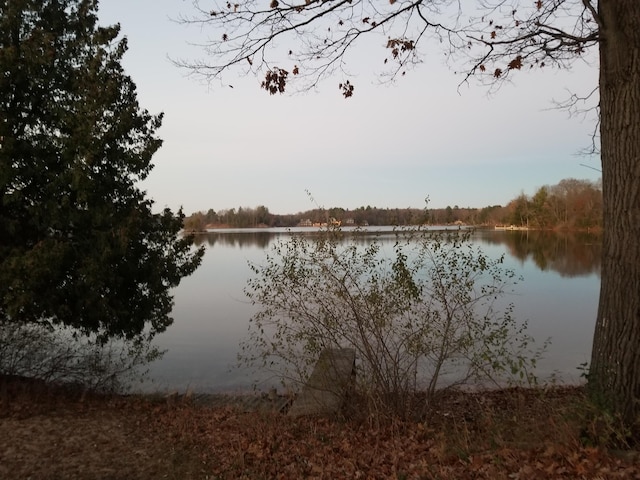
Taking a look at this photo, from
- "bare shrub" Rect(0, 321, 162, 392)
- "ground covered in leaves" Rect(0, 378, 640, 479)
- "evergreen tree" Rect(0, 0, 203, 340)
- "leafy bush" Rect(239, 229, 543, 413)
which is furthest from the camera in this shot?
"bare shrub" Rect(0, 321, 162, 392)

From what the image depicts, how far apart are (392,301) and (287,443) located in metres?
2.60

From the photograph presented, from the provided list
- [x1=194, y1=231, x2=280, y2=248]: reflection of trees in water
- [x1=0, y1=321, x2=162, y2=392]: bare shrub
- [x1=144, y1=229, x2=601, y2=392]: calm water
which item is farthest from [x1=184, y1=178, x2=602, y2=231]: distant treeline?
[x1=0, y1=321, x2=162, y2=392]: bare shrub

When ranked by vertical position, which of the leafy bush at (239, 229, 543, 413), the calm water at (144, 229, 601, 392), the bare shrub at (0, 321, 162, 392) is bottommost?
the calm water at (144, 229, 601, 392)

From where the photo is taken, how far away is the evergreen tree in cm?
877

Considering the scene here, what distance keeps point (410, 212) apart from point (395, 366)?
97.7 inches

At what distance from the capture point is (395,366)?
7.94m

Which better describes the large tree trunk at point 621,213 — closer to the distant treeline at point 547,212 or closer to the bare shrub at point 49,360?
the bare shrub at point 49,360

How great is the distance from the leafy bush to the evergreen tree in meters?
3.34

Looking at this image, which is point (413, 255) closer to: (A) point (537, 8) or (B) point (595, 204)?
(A) point (537, 8)

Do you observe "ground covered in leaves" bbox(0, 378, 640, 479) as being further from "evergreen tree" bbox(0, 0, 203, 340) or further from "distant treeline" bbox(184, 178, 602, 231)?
"distant treeline" bbox(184, 178, 602, 231)

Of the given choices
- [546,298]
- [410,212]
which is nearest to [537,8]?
[410,212]

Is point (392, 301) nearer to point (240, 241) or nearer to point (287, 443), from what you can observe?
point (287, 443)

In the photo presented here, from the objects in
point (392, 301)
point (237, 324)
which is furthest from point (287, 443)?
point (237, 324)

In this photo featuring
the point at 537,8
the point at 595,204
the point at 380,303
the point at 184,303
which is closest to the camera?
the point at 537,8
